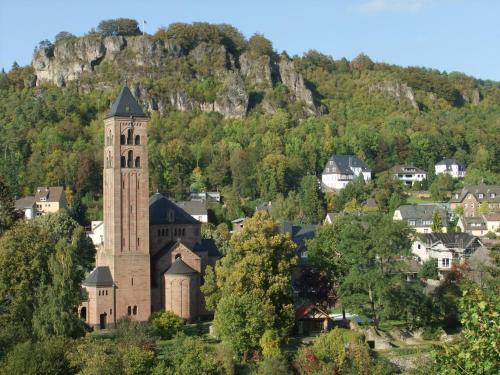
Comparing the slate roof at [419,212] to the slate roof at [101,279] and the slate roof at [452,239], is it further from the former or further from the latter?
the slate roof at [101,279]

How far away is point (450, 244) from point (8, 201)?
39160mm

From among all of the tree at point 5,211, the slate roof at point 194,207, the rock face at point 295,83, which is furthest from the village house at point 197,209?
the rock face at point 295,83

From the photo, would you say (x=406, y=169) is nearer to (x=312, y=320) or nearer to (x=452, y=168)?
(x=452, y=168)

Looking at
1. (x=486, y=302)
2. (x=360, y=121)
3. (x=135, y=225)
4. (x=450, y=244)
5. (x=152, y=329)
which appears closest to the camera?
(x=486, y=302)

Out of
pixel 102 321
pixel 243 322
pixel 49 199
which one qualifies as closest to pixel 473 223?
pixel 49 199

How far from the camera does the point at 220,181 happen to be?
337 ft

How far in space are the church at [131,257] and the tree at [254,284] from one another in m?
2.67

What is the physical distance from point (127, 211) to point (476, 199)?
55.4m

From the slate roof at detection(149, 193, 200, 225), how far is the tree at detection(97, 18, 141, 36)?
89.2 m

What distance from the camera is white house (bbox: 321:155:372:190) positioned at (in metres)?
107

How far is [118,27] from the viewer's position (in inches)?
5546

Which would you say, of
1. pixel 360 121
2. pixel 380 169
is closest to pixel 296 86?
pixel 360 121

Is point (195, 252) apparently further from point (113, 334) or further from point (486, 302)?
point (486, 302)

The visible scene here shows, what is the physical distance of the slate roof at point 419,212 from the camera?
8831 cm
